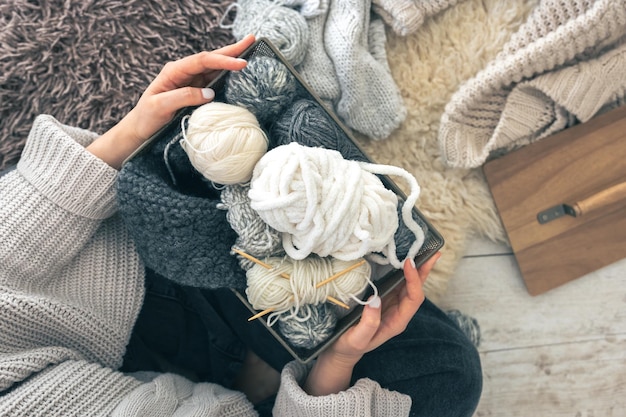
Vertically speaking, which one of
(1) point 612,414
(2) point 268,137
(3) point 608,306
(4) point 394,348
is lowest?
(1) point 612,414

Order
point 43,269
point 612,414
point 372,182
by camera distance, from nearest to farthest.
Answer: point 372,182, point 43,269, point 612,414

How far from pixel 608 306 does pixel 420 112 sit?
0.44 meters

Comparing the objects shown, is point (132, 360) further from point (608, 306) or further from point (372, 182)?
point (608, 306)

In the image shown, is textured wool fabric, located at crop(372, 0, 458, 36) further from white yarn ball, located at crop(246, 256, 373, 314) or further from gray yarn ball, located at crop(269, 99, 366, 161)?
white yarn ball, located at crop(246, 256, 373, 314)

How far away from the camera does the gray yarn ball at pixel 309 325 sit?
53 cm

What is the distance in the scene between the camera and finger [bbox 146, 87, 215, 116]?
53cm

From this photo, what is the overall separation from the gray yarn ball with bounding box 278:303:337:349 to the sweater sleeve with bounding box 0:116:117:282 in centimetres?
25

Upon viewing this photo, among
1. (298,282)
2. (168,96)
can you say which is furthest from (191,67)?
(298,282)

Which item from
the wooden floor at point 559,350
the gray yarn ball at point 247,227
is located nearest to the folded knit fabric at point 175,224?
the gray yarn ball at point 247,227

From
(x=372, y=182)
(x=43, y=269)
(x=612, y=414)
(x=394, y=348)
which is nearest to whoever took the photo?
(x=372, y=182)

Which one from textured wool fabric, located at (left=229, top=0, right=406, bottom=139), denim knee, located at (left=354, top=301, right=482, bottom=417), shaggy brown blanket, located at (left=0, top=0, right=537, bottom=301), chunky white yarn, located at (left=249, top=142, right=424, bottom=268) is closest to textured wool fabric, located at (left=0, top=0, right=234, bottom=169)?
shaggy brown blanket, located at (left=0, top=0, right=537, bottom=301)

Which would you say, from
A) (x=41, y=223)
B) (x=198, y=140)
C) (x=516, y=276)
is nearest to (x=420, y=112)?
(x=516, y=276)

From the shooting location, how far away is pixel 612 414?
0.83 metres

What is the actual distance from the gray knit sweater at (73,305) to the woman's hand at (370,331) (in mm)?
28
